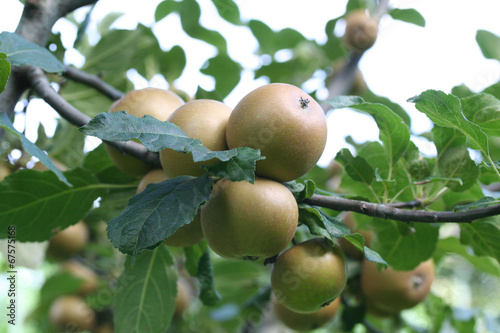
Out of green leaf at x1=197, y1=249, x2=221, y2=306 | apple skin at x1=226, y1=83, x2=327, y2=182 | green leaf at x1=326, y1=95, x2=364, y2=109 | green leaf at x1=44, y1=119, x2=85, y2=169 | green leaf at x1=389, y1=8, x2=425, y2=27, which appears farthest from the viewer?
green leaf at x1=44, y1=119, x2=85, y2=169

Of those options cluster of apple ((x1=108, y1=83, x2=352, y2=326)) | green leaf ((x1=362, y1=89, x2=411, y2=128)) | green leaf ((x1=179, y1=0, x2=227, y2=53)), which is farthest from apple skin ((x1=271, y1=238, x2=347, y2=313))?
green leaf ((x1=179, y1=0, x2=227, y2=53))

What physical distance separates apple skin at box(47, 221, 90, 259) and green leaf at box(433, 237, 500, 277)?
1422 mm

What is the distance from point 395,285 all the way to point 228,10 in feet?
3.33

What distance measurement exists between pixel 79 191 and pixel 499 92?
42.3 inches

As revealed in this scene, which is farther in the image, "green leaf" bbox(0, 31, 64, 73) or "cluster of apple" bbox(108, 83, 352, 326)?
"green leaf" bbox(0, 31, 64, 73)

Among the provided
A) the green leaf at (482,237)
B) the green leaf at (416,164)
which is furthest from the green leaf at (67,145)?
the green leaf at (482,237)

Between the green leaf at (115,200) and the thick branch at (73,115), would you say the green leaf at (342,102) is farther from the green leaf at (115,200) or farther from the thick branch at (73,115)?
the green leaf at (115,200)

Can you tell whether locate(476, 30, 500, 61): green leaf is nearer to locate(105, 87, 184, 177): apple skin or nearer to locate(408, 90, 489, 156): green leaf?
locate(408, 90, 489, 156): green leaf

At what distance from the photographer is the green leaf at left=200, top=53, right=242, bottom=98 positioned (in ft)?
6.07

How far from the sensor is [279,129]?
812 millimetres

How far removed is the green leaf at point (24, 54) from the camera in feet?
3.15

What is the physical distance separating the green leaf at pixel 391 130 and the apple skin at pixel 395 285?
1.62ft

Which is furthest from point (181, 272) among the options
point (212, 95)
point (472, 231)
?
point (472, 231)

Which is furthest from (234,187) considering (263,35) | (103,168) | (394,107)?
(263,35)
